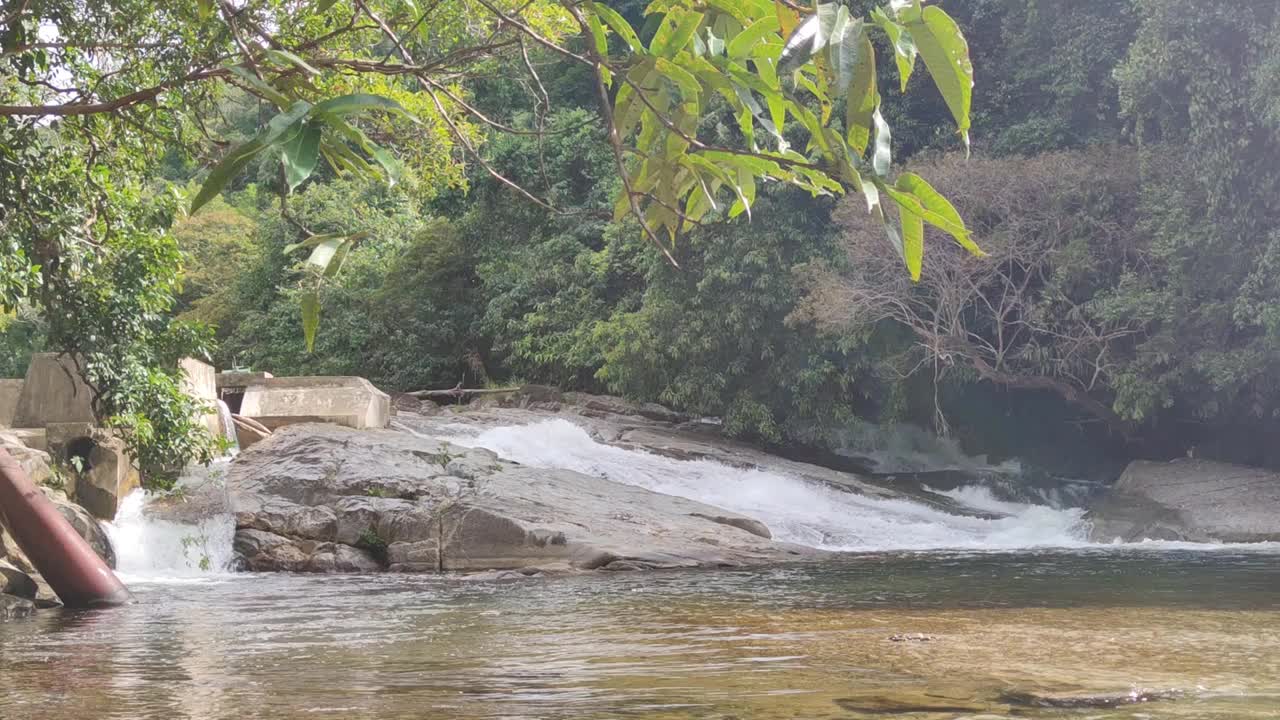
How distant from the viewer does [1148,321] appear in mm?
18125

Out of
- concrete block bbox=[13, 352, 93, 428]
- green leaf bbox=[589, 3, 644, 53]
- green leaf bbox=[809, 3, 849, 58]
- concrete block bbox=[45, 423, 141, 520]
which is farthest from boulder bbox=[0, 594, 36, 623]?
green leaf bbox=[809, 3, 849, 58]

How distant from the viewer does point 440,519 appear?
13000 millimetres

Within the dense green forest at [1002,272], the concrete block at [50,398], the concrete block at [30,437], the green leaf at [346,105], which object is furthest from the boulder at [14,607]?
the green leaf at [346,105]

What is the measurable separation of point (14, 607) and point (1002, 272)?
15.5 m

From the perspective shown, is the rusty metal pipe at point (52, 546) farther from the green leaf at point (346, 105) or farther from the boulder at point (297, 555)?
the green leaf at point (346, 105)

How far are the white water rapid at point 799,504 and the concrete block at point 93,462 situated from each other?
5.93 m

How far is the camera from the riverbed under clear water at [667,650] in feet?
13.8

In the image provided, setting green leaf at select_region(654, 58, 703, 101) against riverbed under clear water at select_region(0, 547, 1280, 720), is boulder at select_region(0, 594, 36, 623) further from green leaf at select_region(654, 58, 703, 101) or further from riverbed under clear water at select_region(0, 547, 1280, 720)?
green leaf at select_region(654, 58, 703, 101)

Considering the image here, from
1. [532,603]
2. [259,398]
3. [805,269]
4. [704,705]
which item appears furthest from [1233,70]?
[704,705]

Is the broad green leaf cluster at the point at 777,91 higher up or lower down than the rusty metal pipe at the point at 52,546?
higher up

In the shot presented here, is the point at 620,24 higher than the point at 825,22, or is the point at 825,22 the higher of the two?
the point at 620,24

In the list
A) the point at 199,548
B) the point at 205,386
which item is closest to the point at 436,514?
the point at 199,548

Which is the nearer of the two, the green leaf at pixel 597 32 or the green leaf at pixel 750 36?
the green leaf at pixel 750 36

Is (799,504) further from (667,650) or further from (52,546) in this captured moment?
(667,650)
